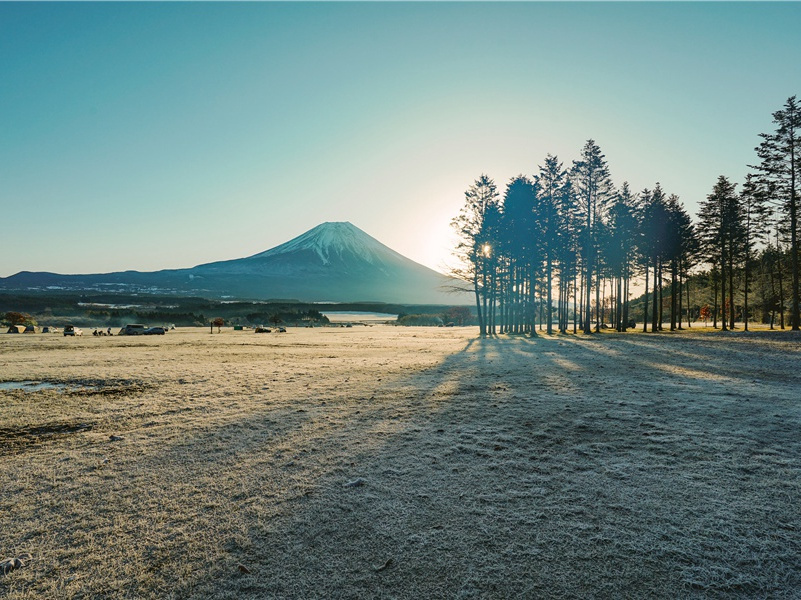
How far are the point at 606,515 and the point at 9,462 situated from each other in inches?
307

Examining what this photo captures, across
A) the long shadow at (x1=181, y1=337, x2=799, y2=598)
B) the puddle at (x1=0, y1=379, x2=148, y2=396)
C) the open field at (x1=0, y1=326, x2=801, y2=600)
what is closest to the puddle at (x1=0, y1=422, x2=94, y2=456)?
the open field at (x1=0, y1=326, x2=801, y2=600)

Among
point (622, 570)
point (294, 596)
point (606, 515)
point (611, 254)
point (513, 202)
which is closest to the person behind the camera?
point (294, 596)

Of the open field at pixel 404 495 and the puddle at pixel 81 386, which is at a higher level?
the open field at pixel 404 495

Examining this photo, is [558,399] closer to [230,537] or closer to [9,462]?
[230,537]

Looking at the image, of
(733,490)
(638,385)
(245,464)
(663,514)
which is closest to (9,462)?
(245,464)

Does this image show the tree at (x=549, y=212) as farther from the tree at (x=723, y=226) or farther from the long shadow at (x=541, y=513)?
the long shadow at (x=541, y=513)

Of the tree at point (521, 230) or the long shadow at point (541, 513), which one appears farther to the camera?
the tree at point (521, 230)

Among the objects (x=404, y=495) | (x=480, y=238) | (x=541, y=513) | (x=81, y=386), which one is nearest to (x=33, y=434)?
(x=81, y=386)

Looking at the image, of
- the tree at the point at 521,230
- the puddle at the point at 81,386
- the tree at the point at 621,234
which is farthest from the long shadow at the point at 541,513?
the tree at the point at 621,234

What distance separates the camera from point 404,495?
442 cm

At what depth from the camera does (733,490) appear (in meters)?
4.41

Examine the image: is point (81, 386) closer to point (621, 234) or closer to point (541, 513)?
point (541, 513)

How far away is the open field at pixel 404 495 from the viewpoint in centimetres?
307

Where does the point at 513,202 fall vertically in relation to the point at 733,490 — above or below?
above
